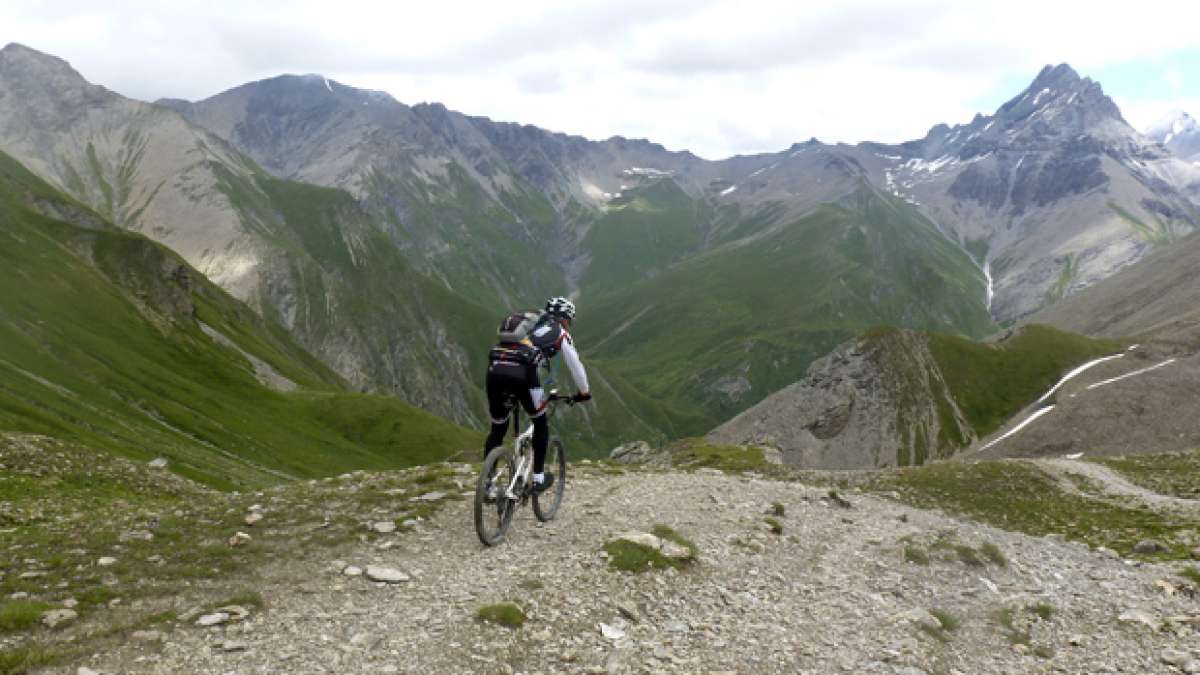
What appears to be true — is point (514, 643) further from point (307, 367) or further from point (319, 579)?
point (307, 367)

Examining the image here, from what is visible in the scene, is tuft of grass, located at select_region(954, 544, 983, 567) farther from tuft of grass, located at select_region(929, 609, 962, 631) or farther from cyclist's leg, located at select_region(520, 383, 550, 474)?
cyclist's leg, located at select_region(520, 383, 550, 474)

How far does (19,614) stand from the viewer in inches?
410


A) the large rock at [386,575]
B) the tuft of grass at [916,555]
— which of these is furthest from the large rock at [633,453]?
the large rock at [386,575]

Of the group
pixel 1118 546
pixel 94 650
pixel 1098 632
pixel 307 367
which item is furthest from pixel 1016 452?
pixel 307 367

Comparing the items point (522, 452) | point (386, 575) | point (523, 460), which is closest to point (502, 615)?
point (386, 575)

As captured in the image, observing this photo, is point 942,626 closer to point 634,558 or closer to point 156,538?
point 634,558

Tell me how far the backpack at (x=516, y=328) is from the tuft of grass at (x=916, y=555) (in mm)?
11579

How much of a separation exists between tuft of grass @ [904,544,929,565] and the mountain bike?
30.7ft

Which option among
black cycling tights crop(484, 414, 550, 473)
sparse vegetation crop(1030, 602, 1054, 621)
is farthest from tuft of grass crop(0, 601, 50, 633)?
sparse vegetation crop(1030, 602, 1054, 621)

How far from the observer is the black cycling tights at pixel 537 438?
54.5ft

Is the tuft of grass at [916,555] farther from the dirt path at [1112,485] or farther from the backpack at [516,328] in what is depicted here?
the dirt path at [1112,485]

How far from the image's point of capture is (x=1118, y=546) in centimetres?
2477

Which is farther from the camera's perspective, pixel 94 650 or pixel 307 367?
pixel 307 367

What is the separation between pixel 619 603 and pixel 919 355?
158721mm
